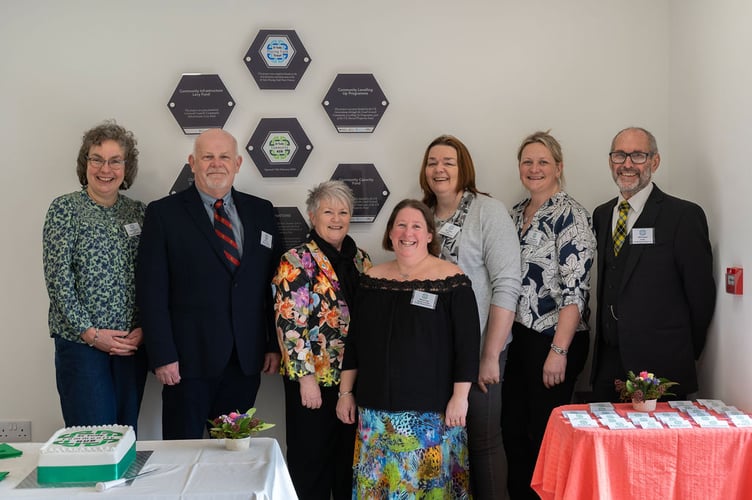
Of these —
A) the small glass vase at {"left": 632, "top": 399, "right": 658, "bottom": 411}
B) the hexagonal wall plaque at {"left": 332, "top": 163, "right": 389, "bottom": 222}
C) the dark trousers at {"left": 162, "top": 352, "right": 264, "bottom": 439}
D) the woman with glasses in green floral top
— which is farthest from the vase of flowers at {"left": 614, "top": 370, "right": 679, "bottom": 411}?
the woman with glasses in green floral top

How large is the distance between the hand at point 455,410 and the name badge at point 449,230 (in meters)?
0.71

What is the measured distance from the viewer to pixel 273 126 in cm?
341

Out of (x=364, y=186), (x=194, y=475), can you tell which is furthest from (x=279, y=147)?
(x=194, y=475)

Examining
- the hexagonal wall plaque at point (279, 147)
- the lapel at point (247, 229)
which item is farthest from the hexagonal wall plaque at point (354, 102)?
the lapel at point (247, 229)

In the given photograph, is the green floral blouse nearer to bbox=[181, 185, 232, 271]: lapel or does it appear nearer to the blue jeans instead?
the blue jeans

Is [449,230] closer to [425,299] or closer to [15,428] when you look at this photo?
[425,299]

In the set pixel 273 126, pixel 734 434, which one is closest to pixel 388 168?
pixel 273 126

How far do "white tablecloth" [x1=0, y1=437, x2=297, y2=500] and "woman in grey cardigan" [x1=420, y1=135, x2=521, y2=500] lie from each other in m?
0.97

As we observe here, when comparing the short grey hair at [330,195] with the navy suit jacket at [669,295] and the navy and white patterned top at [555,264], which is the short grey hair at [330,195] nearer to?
the navy and white patterned top at [555,264]

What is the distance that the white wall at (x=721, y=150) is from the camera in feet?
8.57

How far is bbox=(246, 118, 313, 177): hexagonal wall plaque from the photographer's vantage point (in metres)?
3.41

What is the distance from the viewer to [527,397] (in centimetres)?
312

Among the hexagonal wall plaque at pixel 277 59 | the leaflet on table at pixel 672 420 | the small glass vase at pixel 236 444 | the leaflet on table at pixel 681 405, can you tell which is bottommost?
the small glass vase at pixel 236 444

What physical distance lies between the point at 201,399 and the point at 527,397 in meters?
1.45
